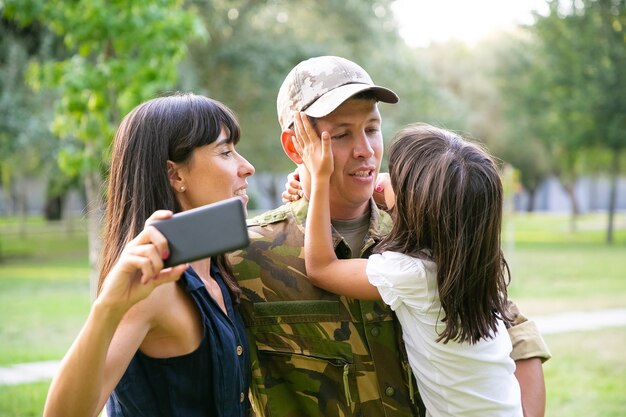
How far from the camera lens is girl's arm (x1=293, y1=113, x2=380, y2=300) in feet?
8.32

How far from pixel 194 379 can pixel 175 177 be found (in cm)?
58

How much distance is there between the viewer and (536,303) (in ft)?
45.5

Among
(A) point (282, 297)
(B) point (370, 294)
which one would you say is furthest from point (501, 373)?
(A) point (282, 297)

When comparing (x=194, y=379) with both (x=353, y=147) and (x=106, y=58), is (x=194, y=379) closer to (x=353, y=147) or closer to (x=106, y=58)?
(x=353, y=147)

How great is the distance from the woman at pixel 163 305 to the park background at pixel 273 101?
1.72ft

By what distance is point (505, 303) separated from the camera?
2.65 m

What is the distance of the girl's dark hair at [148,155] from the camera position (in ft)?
7.30

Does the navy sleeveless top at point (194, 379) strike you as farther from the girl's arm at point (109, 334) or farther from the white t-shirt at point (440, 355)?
the white t-shirt at point (440, 355)

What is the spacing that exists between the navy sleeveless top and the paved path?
6579mm

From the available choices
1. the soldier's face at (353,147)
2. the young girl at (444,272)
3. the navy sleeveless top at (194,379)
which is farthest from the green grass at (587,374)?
the navy sleeveless top at (194,379)

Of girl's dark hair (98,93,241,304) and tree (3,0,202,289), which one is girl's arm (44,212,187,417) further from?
tree (3,0,202,289)

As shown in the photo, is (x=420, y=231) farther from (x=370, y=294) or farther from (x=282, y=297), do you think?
(x=282, y=297)

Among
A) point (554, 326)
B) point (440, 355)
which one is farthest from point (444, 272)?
point (554, 326)

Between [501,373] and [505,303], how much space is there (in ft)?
0.81
